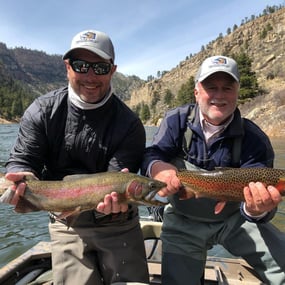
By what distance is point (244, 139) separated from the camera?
409cm

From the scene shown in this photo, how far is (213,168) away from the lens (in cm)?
412

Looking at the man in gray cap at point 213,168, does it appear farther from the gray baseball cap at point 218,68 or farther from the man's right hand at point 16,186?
the man's right hand at point 16,186

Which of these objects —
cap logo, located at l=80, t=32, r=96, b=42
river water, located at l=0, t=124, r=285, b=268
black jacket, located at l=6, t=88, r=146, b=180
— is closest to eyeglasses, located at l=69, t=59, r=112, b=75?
cap logo, located at l=80, t=32, r=96, b=42

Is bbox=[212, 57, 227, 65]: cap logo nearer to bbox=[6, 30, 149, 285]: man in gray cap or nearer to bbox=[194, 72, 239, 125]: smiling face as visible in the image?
bbox=[194, 72, 239, 125]: smiling face

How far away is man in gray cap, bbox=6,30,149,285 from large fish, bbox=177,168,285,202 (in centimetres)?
64

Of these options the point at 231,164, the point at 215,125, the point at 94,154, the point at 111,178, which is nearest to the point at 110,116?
the point at 94,154

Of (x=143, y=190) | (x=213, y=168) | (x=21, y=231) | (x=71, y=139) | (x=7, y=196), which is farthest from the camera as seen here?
(x=21, y=231)

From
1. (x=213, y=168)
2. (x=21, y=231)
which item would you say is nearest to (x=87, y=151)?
(x=213, y=168)

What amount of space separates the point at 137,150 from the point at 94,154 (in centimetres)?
48

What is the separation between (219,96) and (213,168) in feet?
2.45

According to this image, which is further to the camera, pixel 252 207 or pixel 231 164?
pixel 231 164

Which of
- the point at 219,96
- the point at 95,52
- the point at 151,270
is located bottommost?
the point at 151,270

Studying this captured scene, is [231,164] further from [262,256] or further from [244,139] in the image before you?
[262,256]

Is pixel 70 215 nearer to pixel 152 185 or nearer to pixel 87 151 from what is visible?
pixel 87 151
